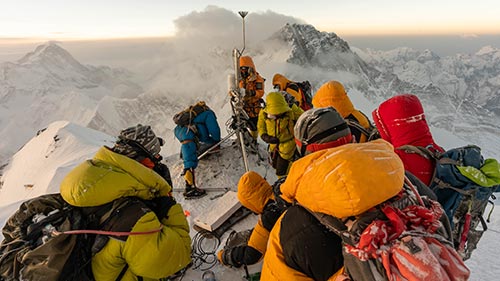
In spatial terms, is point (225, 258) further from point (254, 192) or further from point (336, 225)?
point (336, 225)

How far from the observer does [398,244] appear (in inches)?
57.6

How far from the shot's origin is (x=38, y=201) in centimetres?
265

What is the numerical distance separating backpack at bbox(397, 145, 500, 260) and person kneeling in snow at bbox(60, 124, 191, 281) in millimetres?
2316

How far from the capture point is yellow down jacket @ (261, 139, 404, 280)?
1525mm

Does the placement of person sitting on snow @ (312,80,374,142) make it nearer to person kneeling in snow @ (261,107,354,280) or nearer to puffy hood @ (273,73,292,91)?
person kneeling in snow @ (261,107,354,280)

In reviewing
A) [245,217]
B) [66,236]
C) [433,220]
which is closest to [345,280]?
[433,220]

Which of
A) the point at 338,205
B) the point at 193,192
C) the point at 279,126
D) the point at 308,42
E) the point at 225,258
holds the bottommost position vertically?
the point at 308,42

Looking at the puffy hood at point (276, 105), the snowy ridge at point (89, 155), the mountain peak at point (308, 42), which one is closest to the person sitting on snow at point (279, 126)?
the puffy hood at point (276, 105)

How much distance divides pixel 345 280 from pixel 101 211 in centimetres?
193

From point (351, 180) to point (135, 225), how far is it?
5.78ft

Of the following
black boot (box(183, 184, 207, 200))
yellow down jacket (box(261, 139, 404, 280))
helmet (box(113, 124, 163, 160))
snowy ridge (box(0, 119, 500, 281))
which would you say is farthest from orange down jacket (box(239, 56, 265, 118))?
yellow down jacket (box(261, 139, 404, 280))

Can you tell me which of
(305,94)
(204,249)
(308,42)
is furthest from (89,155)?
(308,42)

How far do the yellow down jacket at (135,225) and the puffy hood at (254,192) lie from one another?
781 millimetres

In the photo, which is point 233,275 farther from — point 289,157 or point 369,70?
point 369,70
